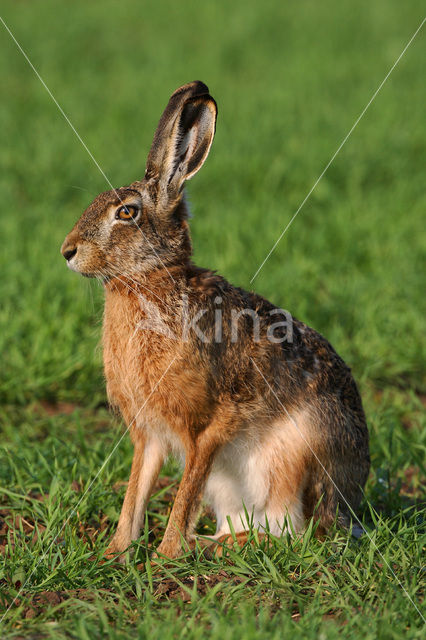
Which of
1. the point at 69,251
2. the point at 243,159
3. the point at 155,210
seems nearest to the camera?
the point at 69,251

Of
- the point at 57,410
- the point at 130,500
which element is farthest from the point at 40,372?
the point at 130,500

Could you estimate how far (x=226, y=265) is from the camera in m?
6.26

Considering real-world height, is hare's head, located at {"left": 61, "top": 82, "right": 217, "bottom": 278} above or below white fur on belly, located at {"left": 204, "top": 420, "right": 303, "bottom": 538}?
above

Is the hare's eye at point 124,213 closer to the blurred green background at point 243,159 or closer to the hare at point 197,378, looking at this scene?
the hare at point 197,378

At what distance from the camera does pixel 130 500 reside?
11.3 ft

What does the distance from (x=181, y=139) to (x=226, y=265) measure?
296 cm

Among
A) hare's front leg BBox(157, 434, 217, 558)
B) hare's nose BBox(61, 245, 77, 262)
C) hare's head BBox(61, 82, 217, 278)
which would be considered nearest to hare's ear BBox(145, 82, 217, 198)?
hare's head BBox(61, 82, 217, 278)

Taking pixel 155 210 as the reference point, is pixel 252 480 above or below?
below

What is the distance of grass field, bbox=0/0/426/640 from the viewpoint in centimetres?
290

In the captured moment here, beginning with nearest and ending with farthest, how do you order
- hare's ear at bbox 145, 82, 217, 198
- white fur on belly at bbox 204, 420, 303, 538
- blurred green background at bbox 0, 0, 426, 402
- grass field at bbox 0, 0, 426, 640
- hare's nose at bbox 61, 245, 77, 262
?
grass field at bbox 0, 0, 426, 640
hare's nose at bbox 61, 245, 77, 262
hare's ear at bbox 145, 82, 217, 198
white fur on belly at bbox 204, 420, 303, 538
blurred green background at bbox 0, 0, 426, 402

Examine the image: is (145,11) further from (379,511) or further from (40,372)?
(379,511)

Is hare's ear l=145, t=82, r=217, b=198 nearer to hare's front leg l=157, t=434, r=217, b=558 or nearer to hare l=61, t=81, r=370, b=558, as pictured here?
hare l=61, t=81, r=370, b=558

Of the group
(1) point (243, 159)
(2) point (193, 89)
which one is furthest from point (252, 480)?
(1) point (243, 159)

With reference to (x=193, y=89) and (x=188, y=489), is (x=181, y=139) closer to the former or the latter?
(x=193, y=89)
